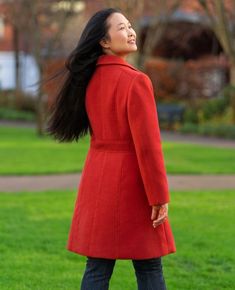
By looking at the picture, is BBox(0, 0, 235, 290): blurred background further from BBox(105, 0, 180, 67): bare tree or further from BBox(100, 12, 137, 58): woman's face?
BBox(100, 12, 137, 58): woman's face

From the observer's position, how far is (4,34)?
2069 inches

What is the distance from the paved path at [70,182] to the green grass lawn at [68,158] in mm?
535

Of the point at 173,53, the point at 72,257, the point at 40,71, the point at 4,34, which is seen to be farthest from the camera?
the point at 4,34

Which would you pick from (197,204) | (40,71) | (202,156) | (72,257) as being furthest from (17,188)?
(40,71)

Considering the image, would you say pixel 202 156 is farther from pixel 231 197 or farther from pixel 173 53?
pixel 173 53

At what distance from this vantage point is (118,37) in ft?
13.9

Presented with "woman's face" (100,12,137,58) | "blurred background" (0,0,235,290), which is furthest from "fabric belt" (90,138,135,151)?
"blurred background" (0,0,235,290)

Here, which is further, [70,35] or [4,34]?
[4,34]

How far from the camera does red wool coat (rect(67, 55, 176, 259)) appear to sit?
4.04 meters

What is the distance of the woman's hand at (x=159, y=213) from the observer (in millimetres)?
4070

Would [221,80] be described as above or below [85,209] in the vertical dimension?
below

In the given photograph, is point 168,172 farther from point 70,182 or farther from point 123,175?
point 123,175

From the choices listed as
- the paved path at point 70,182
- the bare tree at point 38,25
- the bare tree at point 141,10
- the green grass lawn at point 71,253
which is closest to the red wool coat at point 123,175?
the green grass lawn at point 71,253

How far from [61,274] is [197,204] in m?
3.78
